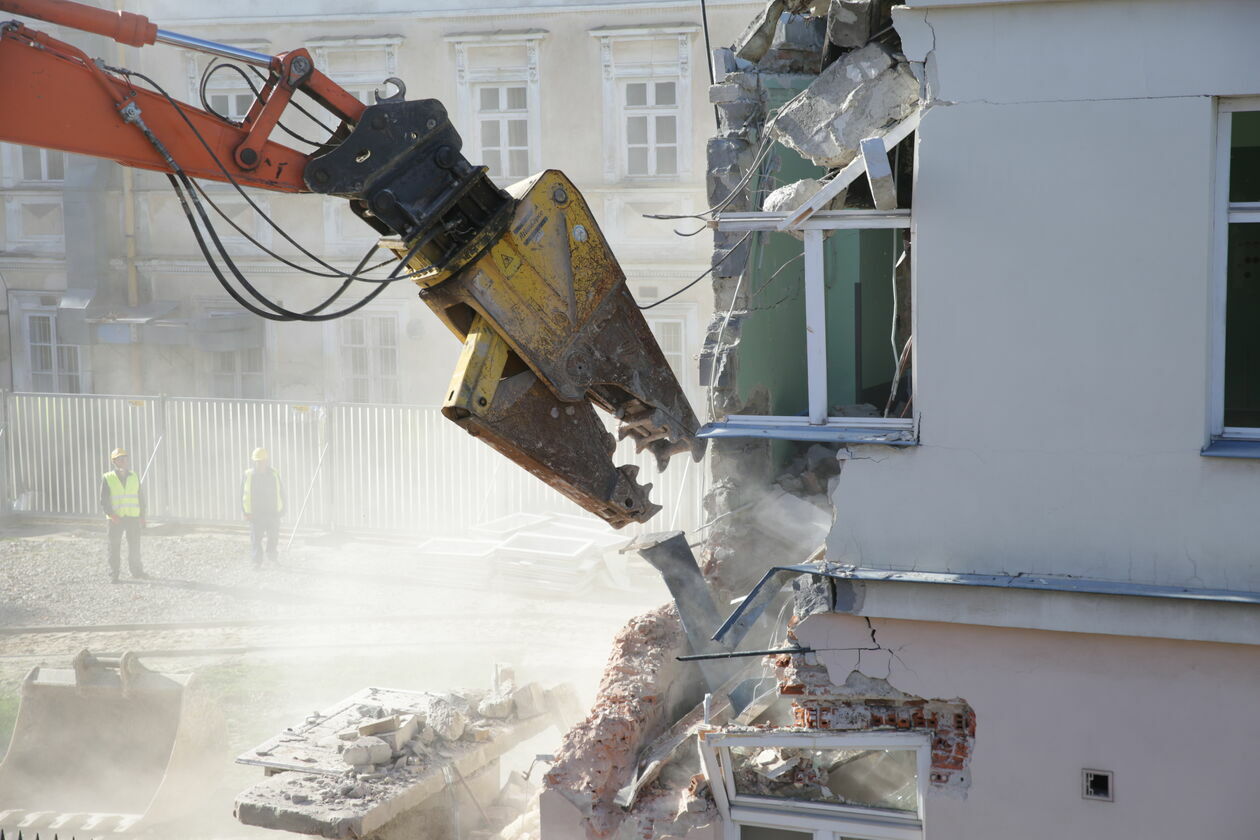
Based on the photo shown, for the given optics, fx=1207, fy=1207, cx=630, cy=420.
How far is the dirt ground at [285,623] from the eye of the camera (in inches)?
452

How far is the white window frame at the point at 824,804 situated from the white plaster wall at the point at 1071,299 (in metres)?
0.90

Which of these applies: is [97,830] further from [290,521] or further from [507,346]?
[290,521]

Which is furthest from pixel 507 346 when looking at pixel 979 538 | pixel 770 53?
pixel 770 53

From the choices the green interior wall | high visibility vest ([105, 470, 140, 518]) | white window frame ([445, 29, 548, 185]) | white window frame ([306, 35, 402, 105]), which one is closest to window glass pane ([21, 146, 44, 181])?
white window frame ([306, 35, 402, 105])

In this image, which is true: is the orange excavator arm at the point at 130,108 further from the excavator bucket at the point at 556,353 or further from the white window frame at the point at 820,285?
the white window frame at the point at 820,285

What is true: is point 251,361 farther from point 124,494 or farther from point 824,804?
point 824,804

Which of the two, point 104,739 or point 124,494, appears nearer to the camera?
point 104,739

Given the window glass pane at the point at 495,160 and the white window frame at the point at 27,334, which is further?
the white window frame at the point at 27,334

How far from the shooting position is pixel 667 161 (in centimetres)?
1886

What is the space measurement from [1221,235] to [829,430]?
182 centimetres

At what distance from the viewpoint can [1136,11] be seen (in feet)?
16.2

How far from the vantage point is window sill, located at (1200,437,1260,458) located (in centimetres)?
494

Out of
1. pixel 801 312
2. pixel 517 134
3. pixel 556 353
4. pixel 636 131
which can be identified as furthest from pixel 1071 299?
pixel 517 134

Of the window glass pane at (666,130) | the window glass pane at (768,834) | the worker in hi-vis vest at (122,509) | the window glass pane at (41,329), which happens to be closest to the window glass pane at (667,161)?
the window glass pane at (666,130)
